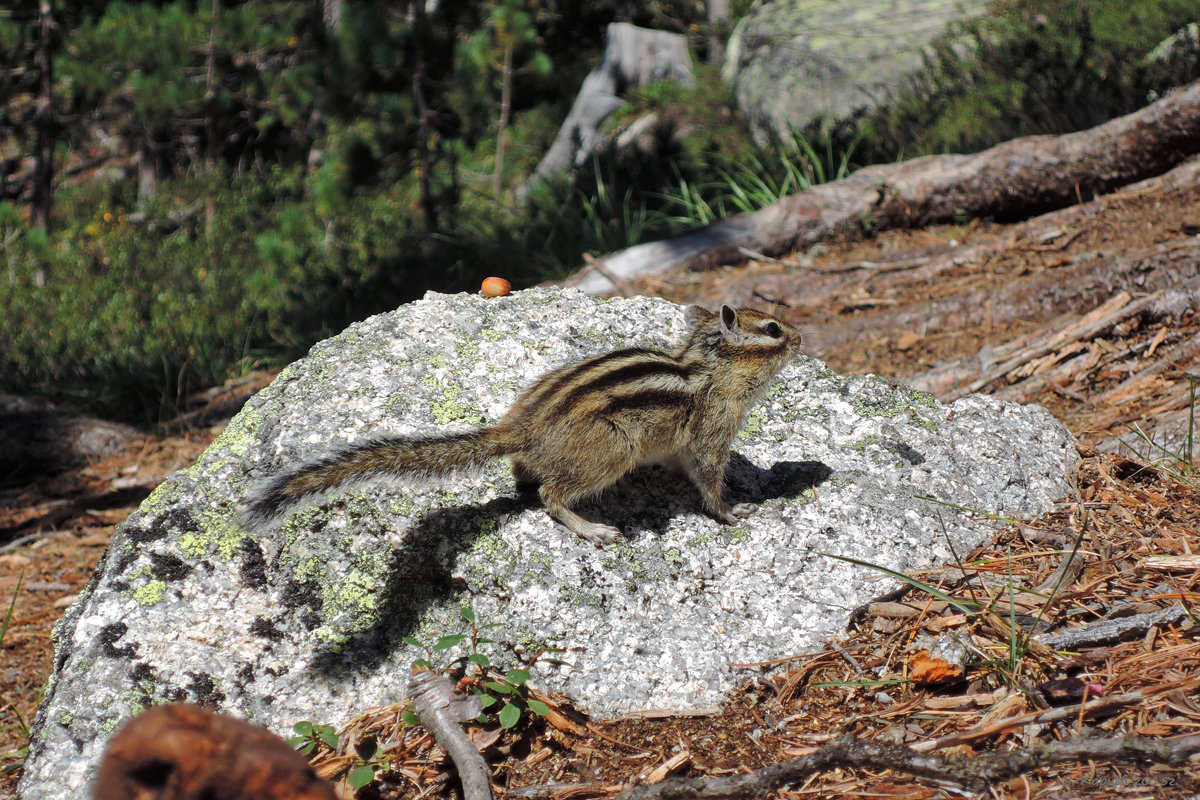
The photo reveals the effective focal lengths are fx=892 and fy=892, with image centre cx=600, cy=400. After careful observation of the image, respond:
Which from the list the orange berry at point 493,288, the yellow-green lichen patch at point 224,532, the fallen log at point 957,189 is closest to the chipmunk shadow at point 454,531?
the yellow-green lichen patch at point 224,532

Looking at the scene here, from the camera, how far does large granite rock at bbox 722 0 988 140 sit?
33.8ft

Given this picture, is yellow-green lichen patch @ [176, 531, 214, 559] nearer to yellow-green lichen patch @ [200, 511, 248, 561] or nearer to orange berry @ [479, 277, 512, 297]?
yellow-green lichen patch @ [200, 511, 248, 561]

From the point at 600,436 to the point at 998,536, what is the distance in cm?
143

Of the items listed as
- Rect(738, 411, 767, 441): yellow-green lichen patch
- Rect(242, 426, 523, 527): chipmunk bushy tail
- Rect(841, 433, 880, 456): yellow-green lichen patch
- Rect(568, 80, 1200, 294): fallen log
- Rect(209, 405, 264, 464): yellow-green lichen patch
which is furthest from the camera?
Rect(568, 80, 1200, 294): fallen log

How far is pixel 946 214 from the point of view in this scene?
703 cm

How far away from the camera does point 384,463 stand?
272cm

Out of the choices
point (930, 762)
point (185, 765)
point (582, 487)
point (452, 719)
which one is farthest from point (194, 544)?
point (930, 762)

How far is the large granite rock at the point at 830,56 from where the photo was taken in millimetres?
10297

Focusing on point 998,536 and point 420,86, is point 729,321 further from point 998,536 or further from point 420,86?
point 420,86

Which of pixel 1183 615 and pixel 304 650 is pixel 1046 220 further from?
pixel 304 650

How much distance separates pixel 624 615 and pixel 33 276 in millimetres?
12147

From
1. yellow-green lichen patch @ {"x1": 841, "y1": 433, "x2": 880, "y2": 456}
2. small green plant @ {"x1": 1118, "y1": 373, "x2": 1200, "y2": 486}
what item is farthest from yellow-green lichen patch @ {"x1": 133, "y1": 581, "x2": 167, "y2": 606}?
small green plant @ {"x1": 1118, "y1": 373, "x2": 1200, "y2": 486}

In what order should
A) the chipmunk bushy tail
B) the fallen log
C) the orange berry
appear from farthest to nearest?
1. the fallen log
2. the orange berry
3. the chipmunk bushy tail

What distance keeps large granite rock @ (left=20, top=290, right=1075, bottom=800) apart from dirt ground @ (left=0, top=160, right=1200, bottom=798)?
19 cm
